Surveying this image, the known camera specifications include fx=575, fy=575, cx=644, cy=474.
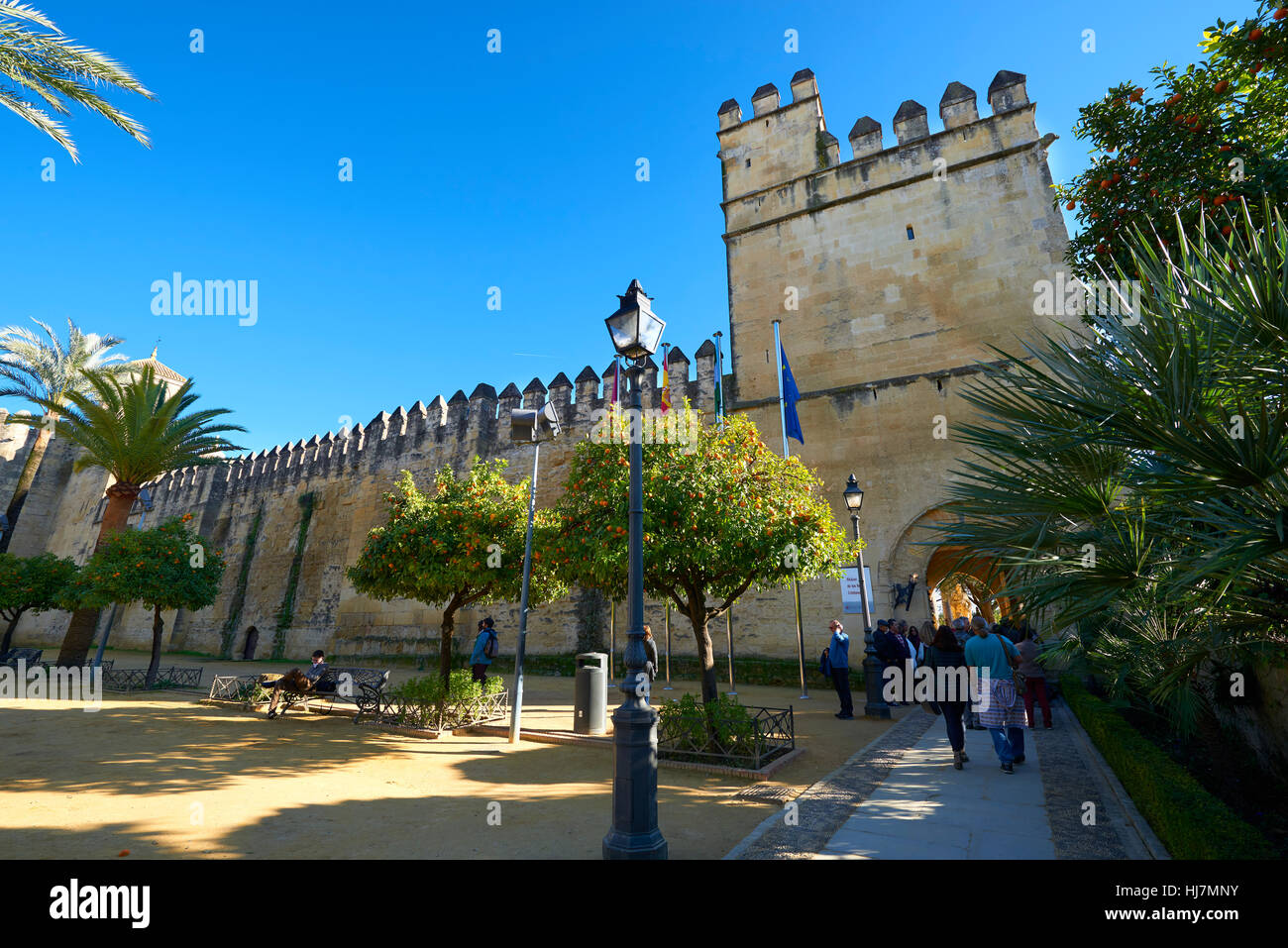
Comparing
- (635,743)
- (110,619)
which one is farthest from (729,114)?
(110,619)

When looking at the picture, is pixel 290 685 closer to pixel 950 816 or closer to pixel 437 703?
pixel 437 703

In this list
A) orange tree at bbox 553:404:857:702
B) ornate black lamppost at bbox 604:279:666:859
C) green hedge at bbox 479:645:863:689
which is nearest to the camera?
ornate black lamppost at bbox 604:279:666:859

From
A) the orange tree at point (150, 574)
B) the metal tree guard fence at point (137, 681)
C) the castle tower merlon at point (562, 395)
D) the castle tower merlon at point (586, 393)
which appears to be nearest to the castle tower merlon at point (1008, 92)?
the castle tower merlon at point (586, 393)

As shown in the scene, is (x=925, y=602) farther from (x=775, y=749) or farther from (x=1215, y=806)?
(x=1215, y=806)

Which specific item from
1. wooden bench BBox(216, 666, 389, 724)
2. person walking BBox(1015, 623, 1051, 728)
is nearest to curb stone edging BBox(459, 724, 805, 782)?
wooden bench BBox(216, 666, 389, 724)

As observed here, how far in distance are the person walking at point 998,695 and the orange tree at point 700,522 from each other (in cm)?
224

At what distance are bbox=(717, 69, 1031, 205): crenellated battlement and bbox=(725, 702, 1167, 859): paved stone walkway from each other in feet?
56.2

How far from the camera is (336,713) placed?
35.5 ft

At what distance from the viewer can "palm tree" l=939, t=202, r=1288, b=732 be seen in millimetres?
3197

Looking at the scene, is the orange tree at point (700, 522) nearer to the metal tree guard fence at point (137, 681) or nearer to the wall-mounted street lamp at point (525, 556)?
the wall-mounted street lamp at point (525, 556)

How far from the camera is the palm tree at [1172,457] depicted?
3.20m

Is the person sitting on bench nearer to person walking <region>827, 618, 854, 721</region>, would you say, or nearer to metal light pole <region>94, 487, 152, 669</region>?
metal light pole <region>94, 487, 152, 669</region>
